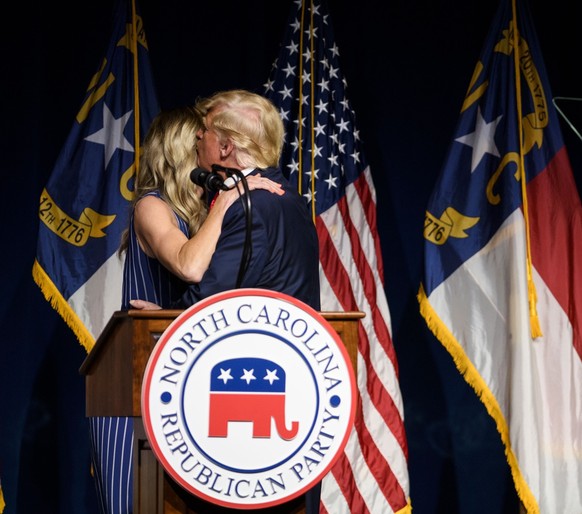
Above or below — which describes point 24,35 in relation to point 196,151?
above

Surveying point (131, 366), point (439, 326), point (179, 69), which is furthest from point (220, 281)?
point (179, 69)

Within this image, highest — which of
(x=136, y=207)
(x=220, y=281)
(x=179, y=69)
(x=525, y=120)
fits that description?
(x=179, y=69)

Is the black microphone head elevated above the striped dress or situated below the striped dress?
above

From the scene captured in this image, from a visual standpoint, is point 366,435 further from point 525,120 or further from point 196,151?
point 196,151

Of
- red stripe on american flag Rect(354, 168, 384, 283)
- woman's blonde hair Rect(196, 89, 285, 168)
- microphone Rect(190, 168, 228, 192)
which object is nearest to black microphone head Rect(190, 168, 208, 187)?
microphone Rect(190, 168, 228, 192)

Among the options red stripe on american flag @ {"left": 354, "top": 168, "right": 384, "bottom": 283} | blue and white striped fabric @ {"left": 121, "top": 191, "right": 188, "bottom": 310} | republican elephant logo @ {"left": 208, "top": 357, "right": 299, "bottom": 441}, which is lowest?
republican elephant logo @ {"left": 208, "top": 357, "right": 299, "bottom": 441}

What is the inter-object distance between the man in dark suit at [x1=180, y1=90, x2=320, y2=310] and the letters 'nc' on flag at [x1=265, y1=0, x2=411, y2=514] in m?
1.69

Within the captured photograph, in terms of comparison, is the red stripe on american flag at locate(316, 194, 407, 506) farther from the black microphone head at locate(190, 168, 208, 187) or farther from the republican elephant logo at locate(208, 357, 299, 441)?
the republican elephant logo at locate(208, 357, 299, 441)

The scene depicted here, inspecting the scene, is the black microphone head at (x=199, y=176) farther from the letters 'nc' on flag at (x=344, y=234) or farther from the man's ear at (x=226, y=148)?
the letters 'nc' on flag at (x=344, y=234)

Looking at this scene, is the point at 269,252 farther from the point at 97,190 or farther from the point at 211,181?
the point at 97,190

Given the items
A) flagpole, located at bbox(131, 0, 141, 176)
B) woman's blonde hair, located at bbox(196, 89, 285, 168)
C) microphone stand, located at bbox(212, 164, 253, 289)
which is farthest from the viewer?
flagpole, located at bbox(131, 0, 141, 176)

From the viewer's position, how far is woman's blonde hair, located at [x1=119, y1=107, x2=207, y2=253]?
2217 mm

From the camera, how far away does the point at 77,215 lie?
12.2 feet

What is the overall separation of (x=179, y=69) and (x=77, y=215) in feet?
3.17
